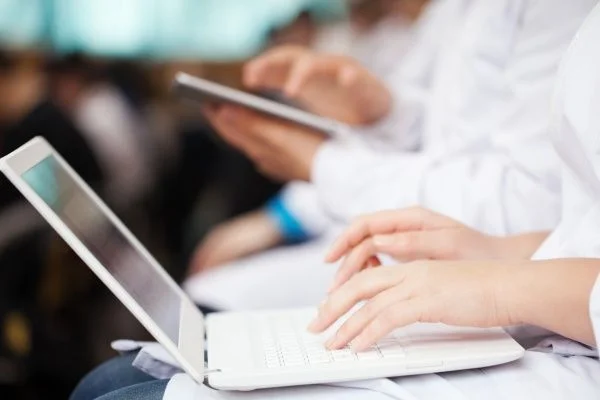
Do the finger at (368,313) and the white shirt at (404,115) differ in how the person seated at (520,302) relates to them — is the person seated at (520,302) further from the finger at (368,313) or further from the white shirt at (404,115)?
the white shirt at (404,115)

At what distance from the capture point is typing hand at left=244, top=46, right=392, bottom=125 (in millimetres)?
1438

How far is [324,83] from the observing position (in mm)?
1519

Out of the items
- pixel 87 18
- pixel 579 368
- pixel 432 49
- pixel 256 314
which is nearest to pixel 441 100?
pixel 432 49

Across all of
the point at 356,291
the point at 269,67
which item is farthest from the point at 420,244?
the point at 269,67

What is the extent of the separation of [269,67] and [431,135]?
0.98 feet

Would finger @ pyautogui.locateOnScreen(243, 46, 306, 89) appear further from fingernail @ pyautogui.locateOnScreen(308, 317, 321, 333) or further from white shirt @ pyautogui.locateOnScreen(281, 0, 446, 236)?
fingernail @ pyautogui.locateOnScreen(308, 317, 321, 333)

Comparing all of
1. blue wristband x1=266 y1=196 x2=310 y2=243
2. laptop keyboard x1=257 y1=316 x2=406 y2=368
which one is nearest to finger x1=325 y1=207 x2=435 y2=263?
laptop keyboard x1=257 y1=316 x2=406 y2=368

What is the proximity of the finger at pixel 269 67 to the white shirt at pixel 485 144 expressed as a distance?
21cm

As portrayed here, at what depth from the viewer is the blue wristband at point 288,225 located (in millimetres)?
1778

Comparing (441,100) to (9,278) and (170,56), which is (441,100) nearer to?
(9,278)

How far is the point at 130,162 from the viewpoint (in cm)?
383

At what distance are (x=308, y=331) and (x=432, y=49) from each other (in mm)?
885

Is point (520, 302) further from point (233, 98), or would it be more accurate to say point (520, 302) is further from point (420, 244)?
point (233, 98)

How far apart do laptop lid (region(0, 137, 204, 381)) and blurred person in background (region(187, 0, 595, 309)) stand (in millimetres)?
353
